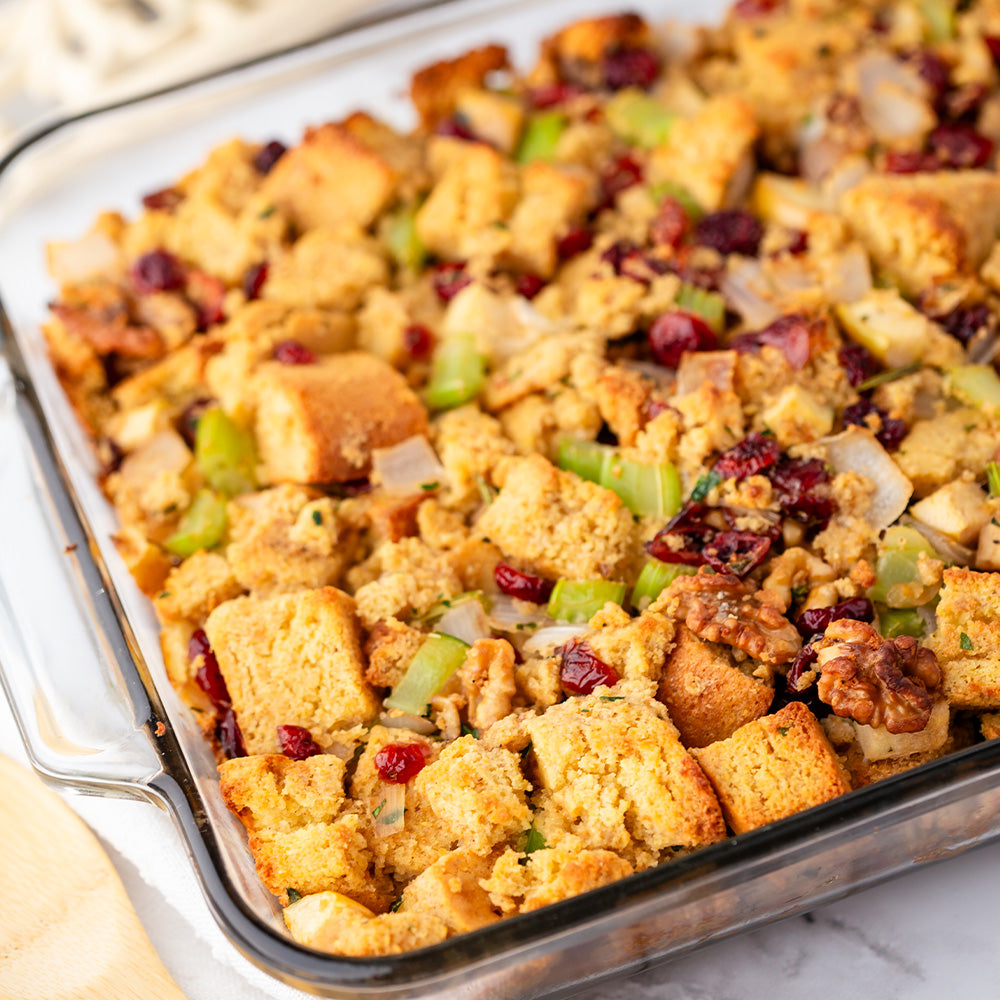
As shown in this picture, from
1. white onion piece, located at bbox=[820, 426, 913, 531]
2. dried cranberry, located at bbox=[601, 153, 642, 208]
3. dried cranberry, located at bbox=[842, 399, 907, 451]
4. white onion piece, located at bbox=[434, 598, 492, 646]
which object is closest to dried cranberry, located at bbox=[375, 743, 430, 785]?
white onion piece, located at bbox=[434, 598, 492, 646]

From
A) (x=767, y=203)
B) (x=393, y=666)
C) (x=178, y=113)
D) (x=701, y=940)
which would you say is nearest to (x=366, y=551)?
(x=393, y=666)

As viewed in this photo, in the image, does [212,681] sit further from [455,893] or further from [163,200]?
[163,200]

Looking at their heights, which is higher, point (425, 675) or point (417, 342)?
point (417, 342)

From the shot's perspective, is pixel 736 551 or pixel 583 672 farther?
pixel 736 551

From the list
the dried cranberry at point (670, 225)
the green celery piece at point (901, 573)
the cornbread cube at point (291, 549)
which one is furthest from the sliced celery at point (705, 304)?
the cornbread cube at point (291, 549)

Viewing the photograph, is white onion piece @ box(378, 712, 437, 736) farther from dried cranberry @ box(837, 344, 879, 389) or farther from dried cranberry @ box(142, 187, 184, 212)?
dried cranberry @ box(142, 187, 184, 212)

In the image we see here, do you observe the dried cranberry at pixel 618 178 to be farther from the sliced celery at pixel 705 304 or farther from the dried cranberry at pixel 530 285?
the sliced celery at pixel 705 304

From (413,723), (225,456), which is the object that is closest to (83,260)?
(225,456)
